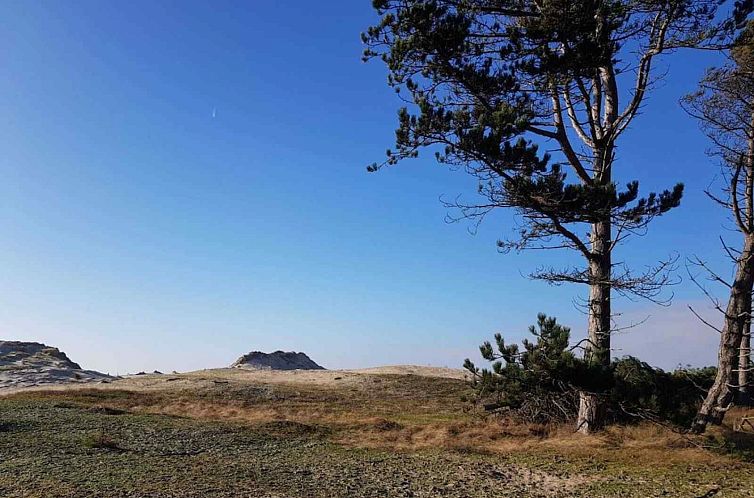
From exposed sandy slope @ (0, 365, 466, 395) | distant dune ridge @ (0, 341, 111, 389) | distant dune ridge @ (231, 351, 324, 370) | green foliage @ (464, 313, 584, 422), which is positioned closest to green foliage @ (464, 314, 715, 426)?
green foliage @ (464, 313, 584, 422)

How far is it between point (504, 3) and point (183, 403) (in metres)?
17.6

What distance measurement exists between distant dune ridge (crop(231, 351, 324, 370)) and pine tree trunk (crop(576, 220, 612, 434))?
3561 cm

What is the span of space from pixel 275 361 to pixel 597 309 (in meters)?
39.3

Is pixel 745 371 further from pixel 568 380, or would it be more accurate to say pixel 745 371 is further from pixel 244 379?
pixel 244 379

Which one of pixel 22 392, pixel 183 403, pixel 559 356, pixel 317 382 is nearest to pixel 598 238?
pixel 559 356

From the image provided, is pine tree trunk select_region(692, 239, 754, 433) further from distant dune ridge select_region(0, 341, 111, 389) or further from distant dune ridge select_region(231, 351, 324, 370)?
distant dune ridge select_region(231, 351, 324, 370)

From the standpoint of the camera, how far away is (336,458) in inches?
442

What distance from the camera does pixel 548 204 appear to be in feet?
43.1

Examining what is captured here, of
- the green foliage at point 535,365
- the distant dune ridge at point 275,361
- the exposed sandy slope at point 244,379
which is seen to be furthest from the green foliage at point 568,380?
the distant dune ridge at point 275,361

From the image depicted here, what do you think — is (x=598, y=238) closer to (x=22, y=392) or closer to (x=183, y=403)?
(x=183, y=403)

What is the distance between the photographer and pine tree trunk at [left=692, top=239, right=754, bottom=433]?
40.5 ft

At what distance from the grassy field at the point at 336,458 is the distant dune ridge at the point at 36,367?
1370 cm

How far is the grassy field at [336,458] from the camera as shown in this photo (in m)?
8.53

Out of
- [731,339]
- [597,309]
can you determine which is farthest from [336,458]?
[731,339]
